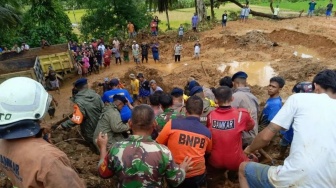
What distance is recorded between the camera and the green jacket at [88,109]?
5.09 m

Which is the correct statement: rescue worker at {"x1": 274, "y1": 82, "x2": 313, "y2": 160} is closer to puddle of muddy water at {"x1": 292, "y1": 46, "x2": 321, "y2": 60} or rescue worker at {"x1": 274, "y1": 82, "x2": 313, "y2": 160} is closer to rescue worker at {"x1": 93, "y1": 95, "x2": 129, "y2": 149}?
rescue worker at {"x1": 93, "y1": 95, "x2": 129, "y2": 149}

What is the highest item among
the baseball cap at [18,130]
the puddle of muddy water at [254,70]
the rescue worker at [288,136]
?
the baseball cap at [18,130]

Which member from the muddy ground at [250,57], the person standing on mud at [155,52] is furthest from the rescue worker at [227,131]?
the person standing on mud at [155,52]

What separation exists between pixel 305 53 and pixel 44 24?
15.7m

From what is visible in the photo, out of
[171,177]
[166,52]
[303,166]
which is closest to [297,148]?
[303,166]

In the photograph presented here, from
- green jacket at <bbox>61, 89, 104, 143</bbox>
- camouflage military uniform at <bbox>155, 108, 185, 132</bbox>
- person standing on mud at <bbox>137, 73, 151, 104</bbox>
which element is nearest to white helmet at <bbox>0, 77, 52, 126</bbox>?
camouflage military uniform at <bbox>155, 108, 185, 132</bbox>

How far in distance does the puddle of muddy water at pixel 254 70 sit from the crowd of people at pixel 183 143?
897 cm

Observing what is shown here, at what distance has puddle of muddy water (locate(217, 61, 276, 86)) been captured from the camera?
13296 millimetres

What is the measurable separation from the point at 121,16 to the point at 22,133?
2269 centimetres

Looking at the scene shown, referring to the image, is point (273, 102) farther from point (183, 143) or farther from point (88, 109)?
point (88, 109)

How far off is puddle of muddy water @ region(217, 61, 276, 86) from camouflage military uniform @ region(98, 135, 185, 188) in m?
11.0

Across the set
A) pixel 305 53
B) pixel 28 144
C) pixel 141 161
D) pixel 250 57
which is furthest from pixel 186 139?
pixel 305 53

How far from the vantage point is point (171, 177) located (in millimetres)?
2619

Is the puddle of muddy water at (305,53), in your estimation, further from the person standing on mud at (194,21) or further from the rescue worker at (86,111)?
the rescue worker at (86,111)
